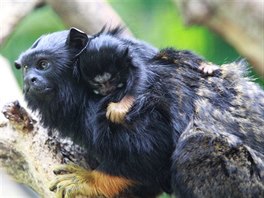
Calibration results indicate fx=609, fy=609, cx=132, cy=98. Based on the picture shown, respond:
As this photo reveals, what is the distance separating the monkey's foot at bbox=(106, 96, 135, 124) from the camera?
2916 millimetres

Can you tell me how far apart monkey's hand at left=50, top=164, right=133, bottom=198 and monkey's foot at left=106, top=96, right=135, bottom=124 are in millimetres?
279

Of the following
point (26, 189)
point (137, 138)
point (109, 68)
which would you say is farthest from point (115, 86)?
point (26, 189)

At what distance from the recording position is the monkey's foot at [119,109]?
2.92 metres

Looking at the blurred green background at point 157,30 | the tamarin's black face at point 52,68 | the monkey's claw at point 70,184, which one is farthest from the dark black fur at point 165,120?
the blurred green background at point 157,30

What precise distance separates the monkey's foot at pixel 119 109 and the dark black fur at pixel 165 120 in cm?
3

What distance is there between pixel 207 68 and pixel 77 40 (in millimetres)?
678

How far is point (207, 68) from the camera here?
123 inches

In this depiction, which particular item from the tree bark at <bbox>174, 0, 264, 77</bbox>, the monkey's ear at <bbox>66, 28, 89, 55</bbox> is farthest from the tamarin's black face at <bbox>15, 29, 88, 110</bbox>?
the tree bark at <bbox>174, 0, 264, 77</bbox>

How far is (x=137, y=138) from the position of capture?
9.60 ft

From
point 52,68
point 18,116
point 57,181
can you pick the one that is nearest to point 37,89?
point 52,68

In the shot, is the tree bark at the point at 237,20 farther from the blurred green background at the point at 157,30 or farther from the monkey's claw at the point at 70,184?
the monkey's claw at the point at 70,184

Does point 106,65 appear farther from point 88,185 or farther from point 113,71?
point 88,185

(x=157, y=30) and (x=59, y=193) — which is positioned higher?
(x=157, y=30)

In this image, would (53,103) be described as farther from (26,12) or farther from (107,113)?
(26,12)
